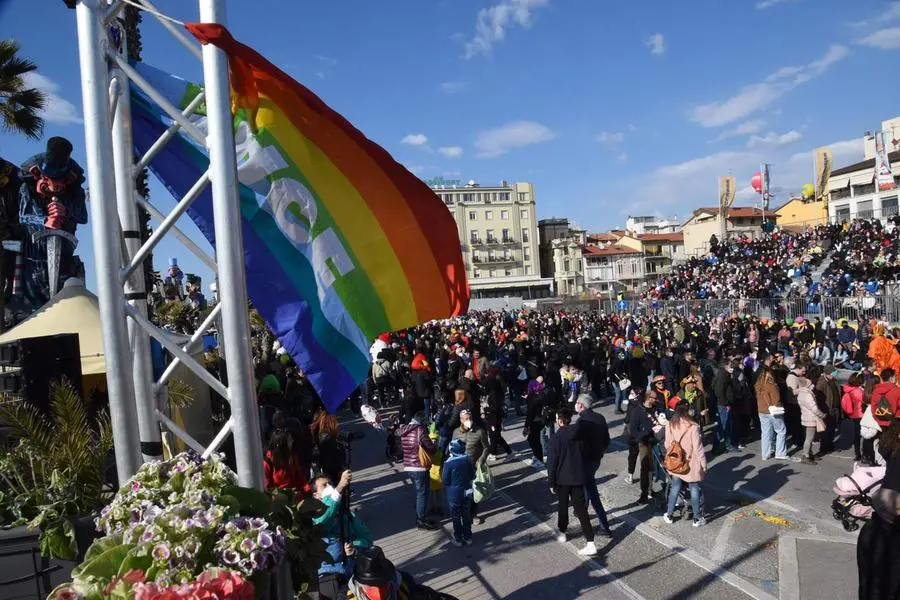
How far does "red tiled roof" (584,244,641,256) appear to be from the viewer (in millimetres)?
81938

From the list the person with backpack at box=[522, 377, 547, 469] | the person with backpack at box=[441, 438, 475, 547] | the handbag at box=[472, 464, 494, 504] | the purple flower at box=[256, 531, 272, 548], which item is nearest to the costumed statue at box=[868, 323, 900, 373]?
the person with backpack at box=[522, 377, 547, 469]

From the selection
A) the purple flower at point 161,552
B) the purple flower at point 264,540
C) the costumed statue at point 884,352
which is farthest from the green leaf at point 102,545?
the costumed statue at point 884,352

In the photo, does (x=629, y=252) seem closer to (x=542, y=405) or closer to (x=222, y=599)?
(x=542, y=405)

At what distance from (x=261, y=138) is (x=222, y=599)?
2430mm

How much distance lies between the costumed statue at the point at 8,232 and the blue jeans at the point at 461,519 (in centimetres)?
849

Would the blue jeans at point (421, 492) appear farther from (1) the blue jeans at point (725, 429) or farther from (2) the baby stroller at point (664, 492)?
(1) the blue jeans at point (725, 429)

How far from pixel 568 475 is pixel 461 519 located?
140cm

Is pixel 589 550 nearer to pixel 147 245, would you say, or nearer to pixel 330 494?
pixel 330 494

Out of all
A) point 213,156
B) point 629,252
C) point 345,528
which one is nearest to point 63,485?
point 213,156

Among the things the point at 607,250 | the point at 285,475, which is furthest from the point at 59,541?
the point at 607,250

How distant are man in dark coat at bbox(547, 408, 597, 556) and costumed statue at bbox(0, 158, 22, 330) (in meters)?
9.46

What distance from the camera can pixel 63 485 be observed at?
2879 millimetres

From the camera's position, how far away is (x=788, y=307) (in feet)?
77.8

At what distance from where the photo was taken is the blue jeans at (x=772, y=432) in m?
9.70
